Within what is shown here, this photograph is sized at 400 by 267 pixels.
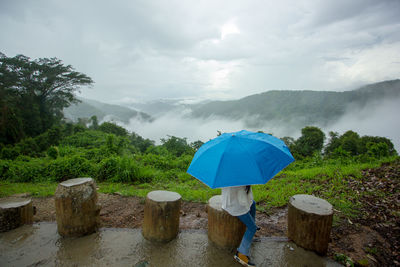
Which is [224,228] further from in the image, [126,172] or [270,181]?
[126,172]

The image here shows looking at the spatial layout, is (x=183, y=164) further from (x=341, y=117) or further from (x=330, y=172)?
(x=341, y=117)

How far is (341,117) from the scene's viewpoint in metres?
103

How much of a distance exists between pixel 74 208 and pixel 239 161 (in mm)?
2884

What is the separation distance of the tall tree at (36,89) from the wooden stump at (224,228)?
871 inches

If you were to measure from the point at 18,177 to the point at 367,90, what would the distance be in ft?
474

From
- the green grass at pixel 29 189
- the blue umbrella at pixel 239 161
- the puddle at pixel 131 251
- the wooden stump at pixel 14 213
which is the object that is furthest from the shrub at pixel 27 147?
the blue umbrella at pixel 239 161

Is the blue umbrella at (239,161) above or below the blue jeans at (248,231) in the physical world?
above

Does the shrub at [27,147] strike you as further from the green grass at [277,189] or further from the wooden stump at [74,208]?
the wooden stump at [74,208]

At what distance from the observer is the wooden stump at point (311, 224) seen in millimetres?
2916

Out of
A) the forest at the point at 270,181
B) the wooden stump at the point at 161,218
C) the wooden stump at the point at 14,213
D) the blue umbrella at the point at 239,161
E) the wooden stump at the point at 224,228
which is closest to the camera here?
the blue umbrella at the point at 239,161

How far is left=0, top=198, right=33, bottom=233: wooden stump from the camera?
11.8 ft

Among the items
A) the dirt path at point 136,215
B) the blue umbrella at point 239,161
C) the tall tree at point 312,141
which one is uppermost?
the blue umbrella at point 239,161

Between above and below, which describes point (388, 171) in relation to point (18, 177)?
above

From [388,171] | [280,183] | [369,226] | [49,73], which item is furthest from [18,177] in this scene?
[49,73]
